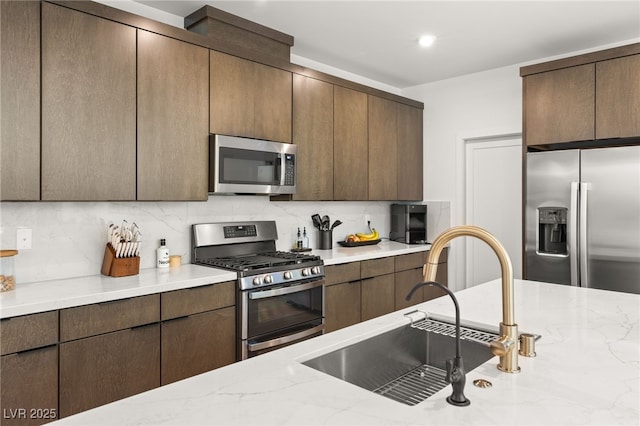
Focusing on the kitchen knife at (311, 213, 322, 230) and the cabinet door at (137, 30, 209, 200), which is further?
the kitchen knife at (311, 213, 322, 230)

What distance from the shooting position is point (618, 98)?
10.2 ft

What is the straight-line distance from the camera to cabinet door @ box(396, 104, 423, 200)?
441 cm

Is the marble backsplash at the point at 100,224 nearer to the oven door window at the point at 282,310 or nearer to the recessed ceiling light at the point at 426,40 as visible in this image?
the oven door window at the point at 282,310

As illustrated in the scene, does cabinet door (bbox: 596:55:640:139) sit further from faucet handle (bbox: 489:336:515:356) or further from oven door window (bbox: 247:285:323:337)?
faucet handle (bbox: 489:336:515:356)

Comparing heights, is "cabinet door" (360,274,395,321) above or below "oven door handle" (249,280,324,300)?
below

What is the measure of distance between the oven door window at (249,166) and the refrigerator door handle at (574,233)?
2.18 metres

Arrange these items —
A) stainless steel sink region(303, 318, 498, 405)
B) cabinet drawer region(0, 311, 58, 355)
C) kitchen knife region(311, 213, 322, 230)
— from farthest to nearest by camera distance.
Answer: kitchen knife region(311, 213, 322, 230), cabinet drawer region(0, 311, 58, 355), stainless steel sink region(303, 318, 498, 405)

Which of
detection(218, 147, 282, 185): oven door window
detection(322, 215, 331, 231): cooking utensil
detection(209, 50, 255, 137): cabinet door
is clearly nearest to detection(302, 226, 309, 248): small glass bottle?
detection(322, 215, 331, 231): cooking utensil

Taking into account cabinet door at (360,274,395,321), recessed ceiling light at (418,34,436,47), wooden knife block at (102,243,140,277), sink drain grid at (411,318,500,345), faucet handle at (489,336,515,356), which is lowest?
cabinet door at (360,274,395,321)

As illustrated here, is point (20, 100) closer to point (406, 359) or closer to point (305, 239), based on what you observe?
point (406, 359)

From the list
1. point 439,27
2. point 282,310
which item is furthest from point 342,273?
point 439,27

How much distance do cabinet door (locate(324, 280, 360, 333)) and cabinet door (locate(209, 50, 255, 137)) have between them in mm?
1340

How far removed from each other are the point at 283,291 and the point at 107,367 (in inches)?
42.9

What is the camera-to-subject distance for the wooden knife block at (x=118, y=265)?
244 cm
